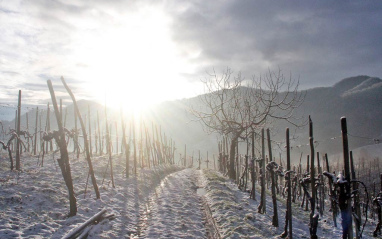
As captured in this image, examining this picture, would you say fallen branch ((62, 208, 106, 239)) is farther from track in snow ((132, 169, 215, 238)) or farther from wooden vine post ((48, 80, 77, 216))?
track in snow ((132, 169, 215, 238))

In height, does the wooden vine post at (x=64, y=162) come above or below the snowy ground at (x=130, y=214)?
above

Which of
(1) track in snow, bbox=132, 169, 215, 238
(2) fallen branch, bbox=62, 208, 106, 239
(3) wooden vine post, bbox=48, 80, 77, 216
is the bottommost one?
(1) track in snow, bbox=132, 169, 215, 238

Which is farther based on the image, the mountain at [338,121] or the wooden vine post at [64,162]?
the mountain at [338,121]

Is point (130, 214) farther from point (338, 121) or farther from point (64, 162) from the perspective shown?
point (338, 121)

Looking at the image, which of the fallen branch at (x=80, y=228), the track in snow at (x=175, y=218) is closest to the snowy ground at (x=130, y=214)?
the track in snow at (x=175, y=218)

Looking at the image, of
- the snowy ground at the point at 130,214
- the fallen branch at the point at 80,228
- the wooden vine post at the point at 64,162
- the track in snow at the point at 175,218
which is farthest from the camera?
the wooden vine post at the point at 64,162

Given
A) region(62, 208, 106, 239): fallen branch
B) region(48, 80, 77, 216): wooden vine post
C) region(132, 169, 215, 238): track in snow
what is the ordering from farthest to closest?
region(48, 80, 77, 216): wooden vine post → region(132, 169, 215, 238): track in snow → region(62, 208, 106, 239): fallen branch

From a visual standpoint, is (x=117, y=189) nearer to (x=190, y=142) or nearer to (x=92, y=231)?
(x=92, y=231)

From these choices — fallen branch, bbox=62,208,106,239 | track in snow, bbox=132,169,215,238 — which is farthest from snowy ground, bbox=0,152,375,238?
fallen branch, bbox=62,208,106,239

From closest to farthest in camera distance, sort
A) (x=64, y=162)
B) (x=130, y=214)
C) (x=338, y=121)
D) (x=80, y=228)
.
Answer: (x=80, y=228) → (x=64, y=162) → (x=130, y=214) → (x=338, y=121)

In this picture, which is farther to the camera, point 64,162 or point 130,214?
point 130,214

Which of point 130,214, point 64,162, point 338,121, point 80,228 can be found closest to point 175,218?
point 130,214

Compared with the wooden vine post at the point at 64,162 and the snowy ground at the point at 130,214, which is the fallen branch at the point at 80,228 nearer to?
the snowy ground at the point at 130,214

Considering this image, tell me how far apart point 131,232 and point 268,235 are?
17.0ft
